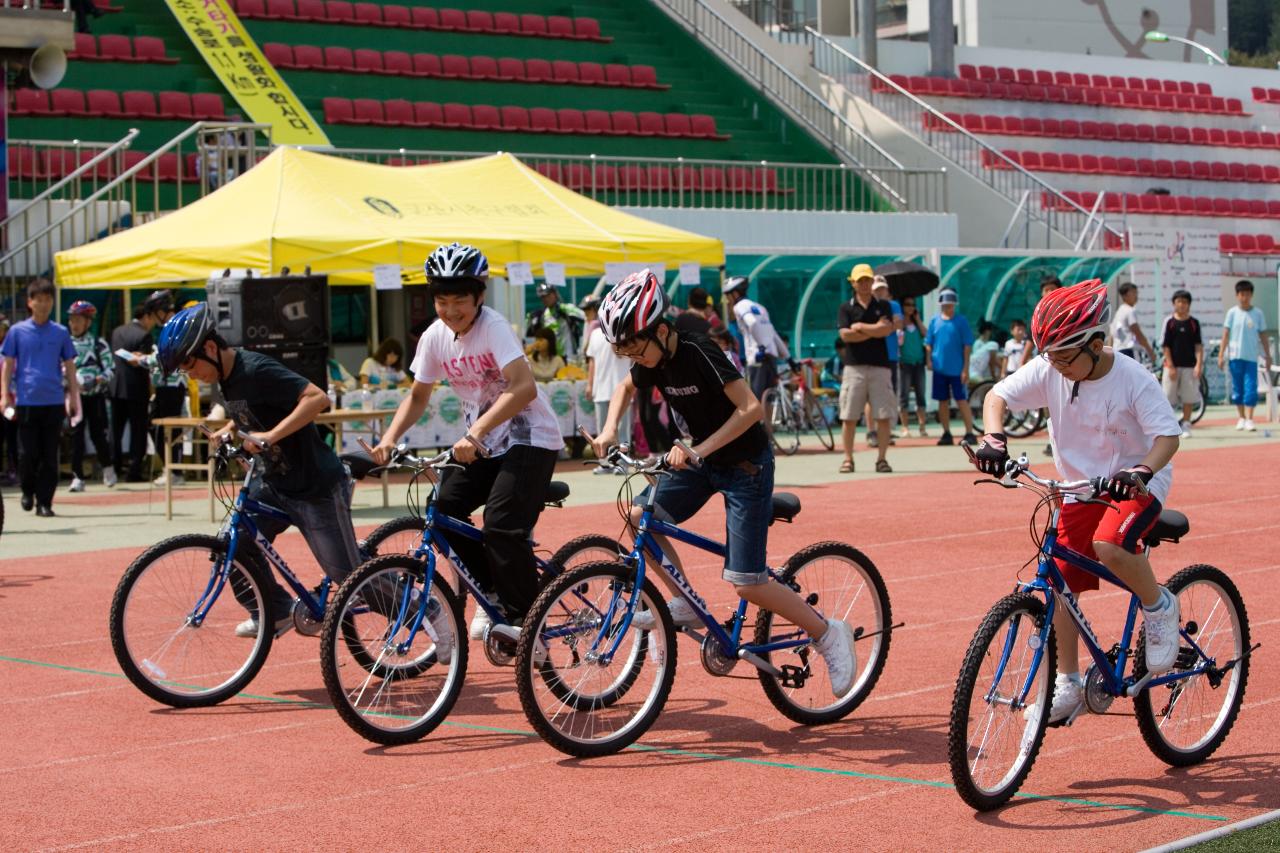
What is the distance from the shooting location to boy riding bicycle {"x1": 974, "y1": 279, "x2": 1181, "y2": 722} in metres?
6.28

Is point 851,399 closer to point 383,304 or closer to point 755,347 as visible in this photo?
point 755,347

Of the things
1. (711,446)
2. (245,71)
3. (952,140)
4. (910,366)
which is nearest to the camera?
(711,446)

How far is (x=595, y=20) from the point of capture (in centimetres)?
3797

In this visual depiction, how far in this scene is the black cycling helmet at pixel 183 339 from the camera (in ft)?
25.9

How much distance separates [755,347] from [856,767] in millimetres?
13558

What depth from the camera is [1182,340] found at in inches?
888

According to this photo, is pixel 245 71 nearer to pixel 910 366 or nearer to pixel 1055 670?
pixel 910 366

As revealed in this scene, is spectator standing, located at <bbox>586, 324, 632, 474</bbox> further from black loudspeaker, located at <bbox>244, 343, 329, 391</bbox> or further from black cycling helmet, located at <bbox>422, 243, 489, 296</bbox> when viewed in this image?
black cycling helmet, located at <bbox>422, 243, 489, 296</bbox>

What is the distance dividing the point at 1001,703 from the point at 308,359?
1177cm

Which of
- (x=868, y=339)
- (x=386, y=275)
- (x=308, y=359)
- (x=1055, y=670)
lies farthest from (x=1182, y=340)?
(x=1055, y=670)

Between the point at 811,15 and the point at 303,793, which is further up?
the point at 811,15

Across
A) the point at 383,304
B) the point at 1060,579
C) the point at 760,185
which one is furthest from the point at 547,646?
the point at 760,185

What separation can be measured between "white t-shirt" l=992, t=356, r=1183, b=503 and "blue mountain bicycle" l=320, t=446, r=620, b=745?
7.00ft

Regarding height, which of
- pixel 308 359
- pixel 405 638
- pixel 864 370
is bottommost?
pixel 405 638
